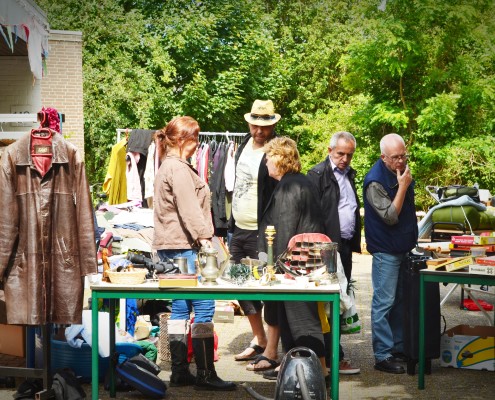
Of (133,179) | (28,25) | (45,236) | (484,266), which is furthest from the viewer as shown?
(133,179)

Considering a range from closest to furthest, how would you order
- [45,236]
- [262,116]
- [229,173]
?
1. [45,236]
2. [262,116]
3. [229,173]

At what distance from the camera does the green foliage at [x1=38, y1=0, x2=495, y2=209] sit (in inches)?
775

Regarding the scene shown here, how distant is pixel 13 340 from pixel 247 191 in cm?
207

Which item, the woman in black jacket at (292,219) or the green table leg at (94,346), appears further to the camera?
the woman in black jacket at (292,219)

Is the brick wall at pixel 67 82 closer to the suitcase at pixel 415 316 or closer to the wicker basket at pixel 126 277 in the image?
the suitcase at pixel 415 316

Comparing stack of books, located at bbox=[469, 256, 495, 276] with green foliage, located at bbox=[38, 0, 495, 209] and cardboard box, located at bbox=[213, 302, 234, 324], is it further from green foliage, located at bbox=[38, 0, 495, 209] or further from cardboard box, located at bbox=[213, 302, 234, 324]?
green foliage, located at bbox=[38, 0, 495, 209]

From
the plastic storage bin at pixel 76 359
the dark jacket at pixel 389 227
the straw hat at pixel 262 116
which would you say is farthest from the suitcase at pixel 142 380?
the straw hat at pixel 262 116

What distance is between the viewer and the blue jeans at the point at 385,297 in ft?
20.9

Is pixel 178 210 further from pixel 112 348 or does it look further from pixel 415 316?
pixel 415 316

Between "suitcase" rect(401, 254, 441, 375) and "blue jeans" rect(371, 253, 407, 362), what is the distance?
8 cm

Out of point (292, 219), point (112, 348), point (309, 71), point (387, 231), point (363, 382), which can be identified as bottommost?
point (363, 382)

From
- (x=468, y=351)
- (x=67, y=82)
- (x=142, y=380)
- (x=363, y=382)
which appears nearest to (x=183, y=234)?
(x=142, y=380)

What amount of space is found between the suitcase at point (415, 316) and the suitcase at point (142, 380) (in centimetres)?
185

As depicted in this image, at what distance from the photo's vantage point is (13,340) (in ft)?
19.3
